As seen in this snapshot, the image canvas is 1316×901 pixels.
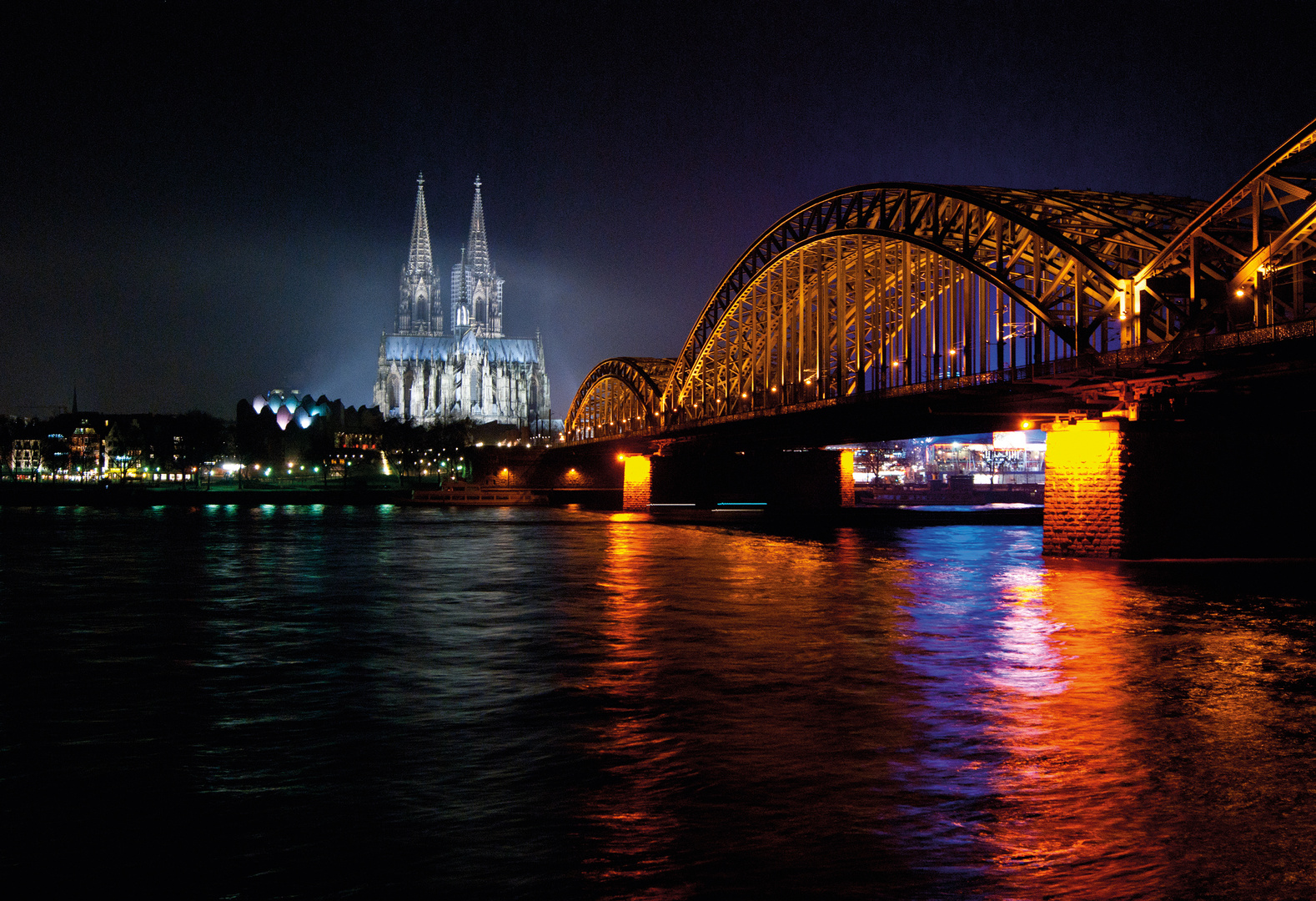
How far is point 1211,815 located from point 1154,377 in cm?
3313

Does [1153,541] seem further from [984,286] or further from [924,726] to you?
[924,726]

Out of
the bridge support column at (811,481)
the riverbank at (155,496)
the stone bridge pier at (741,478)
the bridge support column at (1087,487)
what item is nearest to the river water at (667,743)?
the bridge support column at (1087,487)

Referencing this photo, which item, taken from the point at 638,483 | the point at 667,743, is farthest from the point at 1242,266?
the point at 638,483

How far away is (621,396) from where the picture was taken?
160875mm

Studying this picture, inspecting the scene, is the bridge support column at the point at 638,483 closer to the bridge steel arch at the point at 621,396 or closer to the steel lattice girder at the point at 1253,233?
the bridge steel arch at the point at 621,396

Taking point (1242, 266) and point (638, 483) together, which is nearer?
point (1242, 266)

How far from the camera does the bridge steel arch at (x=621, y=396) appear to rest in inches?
5423

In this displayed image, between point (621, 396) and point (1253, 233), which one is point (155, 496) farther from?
point (1253, 233)

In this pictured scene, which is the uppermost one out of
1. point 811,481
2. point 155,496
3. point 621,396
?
point 621,396

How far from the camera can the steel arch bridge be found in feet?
142

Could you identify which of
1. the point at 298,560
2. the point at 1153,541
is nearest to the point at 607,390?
A: the point at 298,560

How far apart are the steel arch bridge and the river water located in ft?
43.1

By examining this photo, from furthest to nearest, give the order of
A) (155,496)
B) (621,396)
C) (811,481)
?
(621,396)
(155,496)
(811,481)

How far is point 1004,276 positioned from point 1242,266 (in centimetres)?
1611
